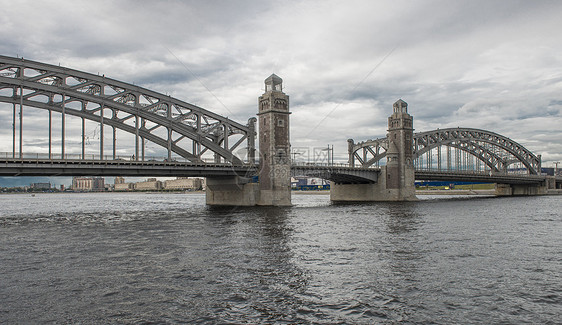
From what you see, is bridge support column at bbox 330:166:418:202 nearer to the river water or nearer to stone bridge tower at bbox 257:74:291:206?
stone bridge tower at bbox 257:74:291:206

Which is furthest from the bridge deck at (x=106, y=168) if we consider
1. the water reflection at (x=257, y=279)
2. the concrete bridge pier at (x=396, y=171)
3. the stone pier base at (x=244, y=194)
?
the concrete bridge pier at (x=396, y=171)

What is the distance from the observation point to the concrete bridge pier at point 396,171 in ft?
321

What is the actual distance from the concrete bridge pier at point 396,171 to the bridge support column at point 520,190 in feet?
196

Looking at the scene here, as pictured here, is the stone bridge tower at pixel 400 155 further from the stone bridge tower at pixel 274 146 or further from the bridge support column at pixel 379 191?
the stone bridge tower at pixel 274 146

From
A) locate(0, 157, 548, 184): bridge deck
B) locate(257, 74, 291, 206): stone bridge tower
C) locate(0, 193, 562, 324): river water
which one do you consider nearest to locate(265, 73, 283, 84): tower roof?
locate(257, 74, 291, 206): stone bridge tower

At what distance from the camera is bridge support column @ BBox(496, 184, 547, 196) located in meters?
140

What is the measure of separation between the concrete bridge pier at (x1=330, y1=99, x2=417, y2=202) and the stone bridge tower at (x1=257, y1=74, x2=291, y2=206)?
31.4 metres

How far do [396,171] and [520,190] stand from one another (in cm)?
6953

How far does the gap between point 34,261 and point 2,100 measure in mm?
46191

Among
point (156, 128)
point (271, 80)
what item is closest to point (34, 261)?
point (156, 128)

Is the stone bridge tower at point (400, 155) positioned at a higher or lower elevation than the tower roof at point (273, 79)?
lower

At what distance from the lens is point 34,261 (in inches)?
980

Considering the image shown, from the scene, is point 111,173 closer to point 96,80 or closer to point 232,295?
point 96,80

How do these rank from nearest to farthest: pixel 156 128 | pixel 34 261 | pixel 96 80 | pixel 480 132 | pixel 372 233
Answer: pixel 34 261 → pixel 372 233 → pixel 96 80 → pixel 156 128 → pixel 480 132
